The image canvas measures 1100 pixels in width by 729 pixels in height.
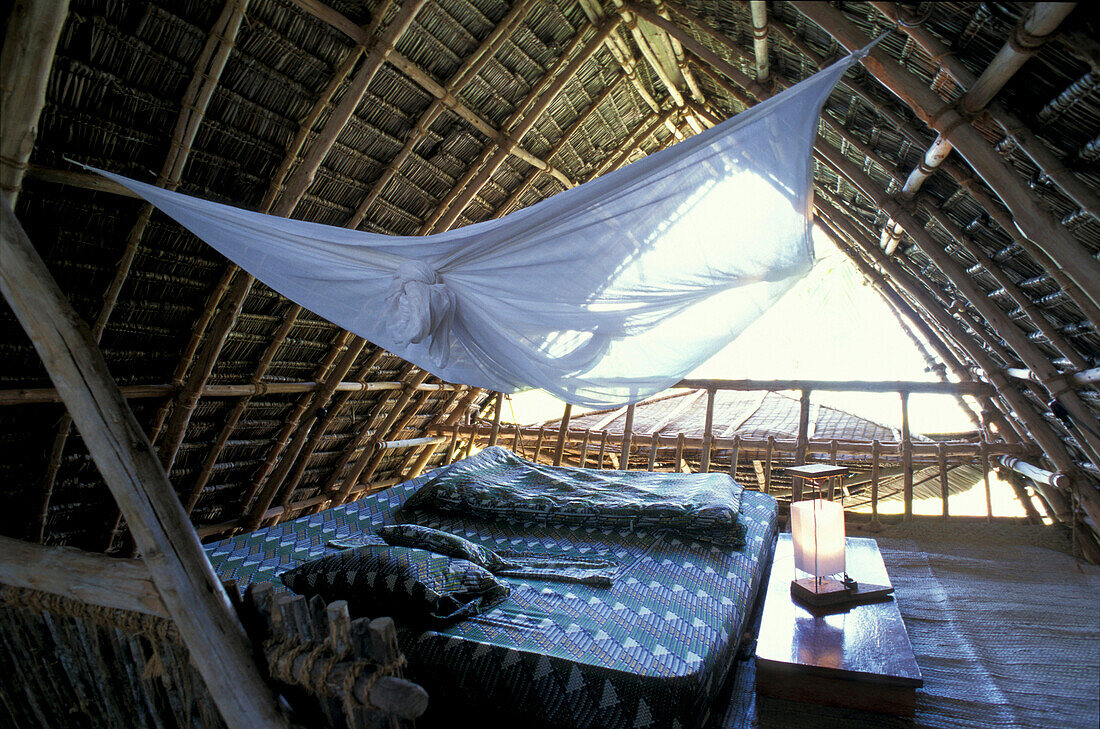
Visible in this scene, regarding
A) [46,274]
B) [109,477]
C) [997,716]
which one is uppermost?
[46,274]

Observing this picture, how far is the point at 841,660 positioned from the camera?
1.42 metres

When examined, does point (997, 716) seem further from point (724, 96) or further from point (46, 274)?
point (724, 96)

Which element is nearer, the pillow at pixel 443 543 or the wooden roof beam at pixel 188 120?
the pillow at pixel 443 543

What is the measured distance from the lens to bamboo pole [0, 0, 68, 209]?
1740 millimetres

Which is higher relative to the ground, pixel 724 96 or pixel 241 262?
pixel 724 96

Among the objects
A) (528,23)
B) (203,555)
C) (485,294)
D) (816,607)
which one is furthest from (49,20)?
(816,607)

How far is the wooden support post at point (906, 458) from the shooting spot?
316 centimetres

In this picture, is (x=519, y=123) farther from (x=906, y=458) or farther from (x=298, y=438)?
(x=906, y=458)

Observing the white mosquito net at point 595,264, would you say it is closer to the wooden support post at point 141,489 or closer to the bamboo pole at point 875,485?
the wooden support post at point 141,489

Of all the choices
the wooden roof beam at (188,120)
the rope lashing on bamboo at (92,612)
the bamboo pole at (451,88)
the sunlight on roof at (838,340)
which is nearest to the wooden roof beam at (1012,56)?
the bamboo pole at (451,88)

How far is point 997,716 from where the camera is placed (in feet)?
4.77

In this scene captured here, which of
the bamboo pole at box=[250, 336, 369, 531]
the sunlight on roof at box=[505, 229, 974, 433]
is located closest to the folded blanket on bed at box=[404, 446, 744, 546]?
the bamboo pole at box=[250, 336, 369, 531]

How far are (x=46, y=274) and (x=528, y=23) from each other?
2.63m

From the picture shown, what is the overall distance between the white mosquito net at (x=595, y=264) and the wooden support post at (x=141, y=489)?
2.05 ft
